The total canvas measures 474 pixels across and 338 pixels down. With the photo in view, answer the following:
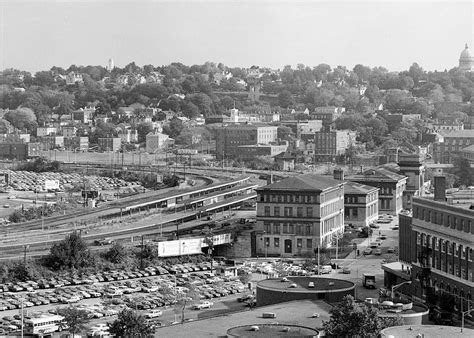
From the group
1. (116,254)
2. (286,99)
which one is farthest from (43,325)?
(286,99)

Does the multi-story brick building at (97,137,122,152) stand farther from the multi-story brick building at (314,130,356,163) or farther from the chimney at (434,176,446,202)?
the chimney at (434,176,446,202)

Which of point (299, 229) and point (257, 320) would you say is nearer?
point (257, 320)

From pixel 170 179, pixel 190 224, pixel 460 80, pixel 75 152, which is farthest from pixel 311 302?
pixel 460 80

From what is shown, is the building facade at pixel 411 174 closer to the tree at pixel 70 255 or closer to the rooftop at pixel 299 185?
the rooftop at pixel 299 185

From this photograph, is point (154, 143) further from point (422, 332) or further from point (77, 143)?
point (422, 332)

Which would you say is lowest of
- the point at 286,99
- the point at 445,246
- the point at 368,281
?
the point at 368,281
